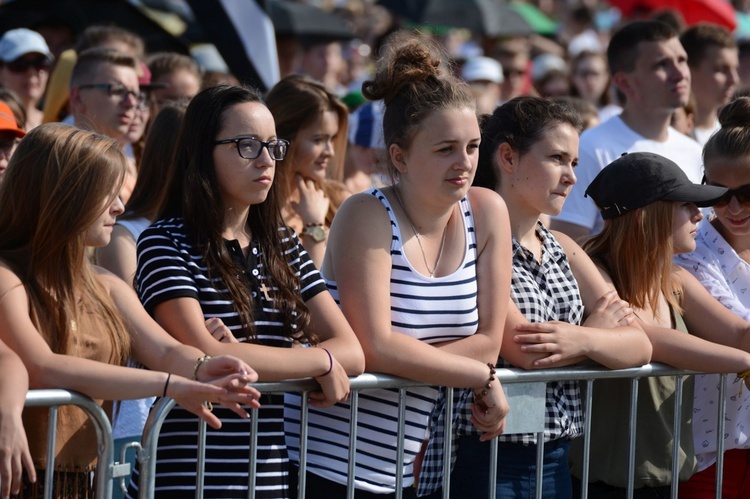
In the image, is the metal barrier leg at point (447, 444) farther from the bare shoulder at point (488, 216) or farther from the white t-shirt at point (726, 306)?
the white t-shirt at point (726, 306)

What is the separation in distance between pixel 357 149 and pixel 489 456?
3.55 meters

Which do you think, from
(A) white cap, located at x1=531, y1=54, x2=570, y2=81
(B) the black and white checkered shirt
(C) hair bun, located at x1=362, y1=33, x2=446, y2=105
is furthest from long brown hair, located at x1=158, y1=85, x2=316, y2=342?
(A) white cap, located at x1=531, y1=54, x2=570, y2=81

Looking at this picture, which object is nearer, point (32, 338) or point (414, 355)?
point (32, 338)

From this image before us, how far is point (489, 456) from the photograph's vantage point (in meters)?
3.74

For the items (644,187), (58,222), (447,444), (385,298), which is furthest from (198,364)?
(644,187)

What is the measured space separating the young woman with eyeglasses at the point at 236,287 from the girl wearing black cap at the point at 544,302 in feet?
2.27

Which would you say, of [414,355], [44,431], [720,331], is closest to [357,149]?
[720,331]

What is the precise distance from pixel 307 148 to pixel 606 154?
69.7 inches

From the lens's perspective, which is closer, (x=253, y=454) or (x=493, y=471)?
(x=253, y=454)

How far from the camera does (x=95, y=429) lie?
3.11 meters

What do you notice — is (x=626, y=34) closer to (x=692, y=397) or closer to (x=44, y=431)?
(x=692, y=397)

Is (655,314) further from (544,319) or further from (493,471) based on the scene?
(493,471)

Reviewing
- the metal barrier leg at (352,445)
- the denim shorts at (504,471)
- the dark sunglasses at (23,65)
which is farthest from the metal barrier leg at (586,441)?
the dark sunglasses at (23,65)

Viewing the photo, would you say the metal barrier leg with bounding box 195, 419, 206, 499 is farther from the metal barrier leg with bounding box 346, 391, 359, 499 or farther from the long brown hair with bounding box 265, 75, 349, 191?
the long brown hair with bounding box 265, 75, 349, 191
